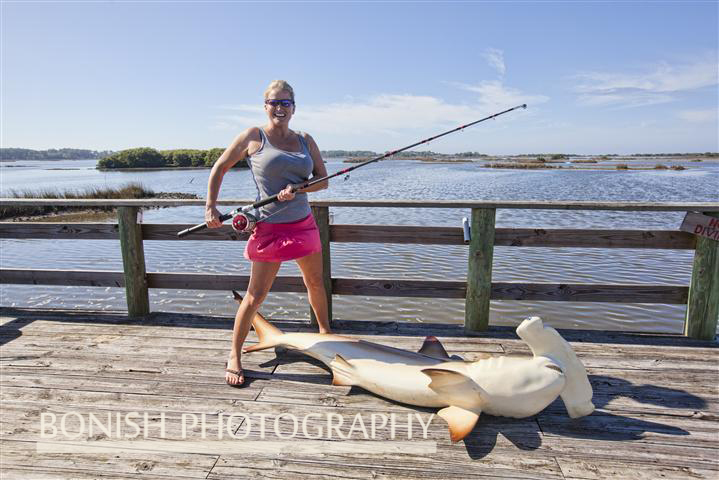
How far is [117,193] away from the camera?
77.9 ft

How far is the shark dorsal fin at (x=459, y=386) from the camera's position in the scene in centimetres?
247

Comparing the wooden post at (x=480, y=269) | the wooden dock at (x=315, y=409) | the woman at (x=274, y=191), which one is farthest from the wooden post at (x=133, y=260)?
the wooden post at (x=480, y=269)

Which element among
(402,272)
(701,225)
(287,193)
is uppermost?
(287,193)

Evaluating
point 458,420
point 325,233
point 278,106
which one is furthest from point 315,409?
point 278,106

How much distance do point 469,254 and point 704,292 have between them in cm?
204

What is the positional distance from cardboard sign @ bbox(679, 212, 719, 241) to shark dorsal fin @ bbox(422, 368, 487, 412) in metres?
2.70

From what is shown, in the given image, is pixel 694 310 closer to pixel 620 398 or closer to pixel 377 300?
pixel 620 398

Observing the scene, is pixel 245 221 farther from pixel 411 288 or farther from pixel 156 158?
pixel 156 158

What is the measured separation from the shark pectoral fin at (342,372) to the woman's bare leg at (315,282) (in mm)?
592

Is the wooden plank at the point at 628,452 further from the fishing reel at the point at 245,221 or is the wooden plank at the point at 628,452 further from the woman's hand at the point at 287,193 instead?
the fishing reel at the point at 245,221

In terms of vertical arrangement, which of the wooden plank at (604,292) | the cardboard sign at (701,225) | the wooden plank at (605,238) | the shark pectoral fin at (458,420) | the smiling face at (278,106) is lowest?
Result: the shark pectoral fin at (458,420)

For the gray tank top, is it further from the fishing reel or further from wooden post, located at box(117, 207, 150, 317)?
wooden post, located at box(117, 207, 150, 317)

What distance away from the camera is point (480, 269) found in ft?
13.1

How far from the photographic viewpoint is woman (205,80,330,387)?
2.97 meters
